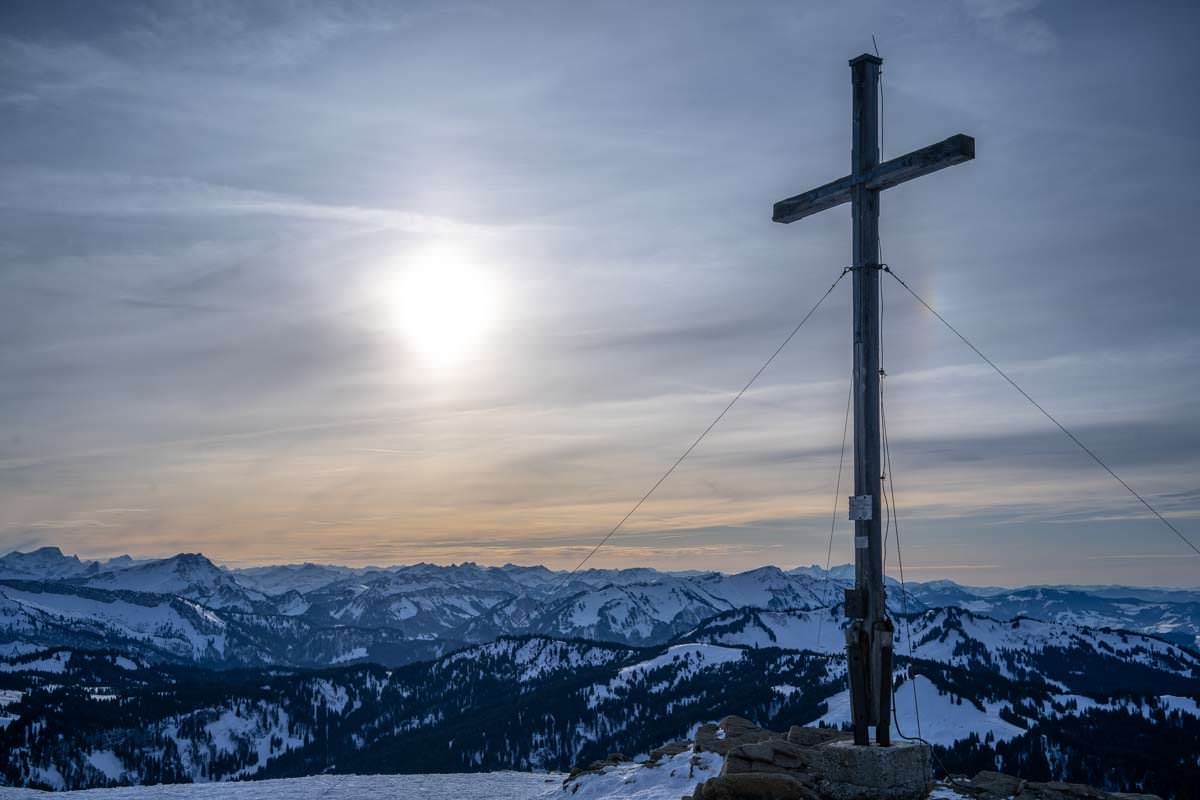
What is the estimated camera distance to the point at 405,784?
47.5 meters

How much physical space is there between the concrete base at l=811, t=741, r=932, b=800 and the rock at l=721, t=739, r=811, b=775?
16.7ft

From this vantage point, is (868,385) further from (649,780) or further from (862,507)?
(649,780)

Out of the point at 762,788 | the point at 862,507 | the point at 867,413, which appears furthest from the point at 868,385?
the point at 762,788

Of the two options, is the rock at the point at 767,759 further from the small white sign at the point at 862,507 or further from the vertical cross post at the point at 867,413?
the small white sign at the point at 862,507

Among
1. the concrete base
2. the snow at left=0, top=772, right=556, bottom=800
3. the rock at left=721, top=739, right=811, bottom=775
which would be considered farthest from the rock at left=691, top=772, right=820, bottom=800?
the snow at left=0, top=772, right=556, bottom=800

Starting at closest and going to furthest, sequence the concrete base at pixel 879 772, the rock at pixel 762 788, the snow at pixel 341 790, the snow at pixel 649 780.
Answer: the concrete base at pixel 879 772
the rock at pixel 762 788
the snow at pixel 649 780
the snow at pixel 341 790

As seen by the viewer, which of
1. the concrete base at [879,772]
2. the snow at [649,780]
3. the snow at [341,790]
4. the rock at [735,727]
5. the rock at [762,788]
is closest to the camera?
the concrete base at [879,772]

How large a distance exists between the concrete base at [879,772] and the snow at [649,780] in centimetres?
1342

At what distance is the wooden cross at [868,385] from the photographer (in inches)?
643

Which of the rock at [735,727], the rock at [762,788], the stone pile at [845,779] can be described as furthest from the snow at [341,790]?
the rock at [762,788]

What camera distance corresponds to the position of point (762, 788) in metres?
18.3

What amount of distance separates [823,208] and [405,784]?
40.7m

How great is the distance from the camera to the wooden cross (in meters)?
16.3

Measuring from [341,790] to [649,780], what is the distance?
19.2 metres
